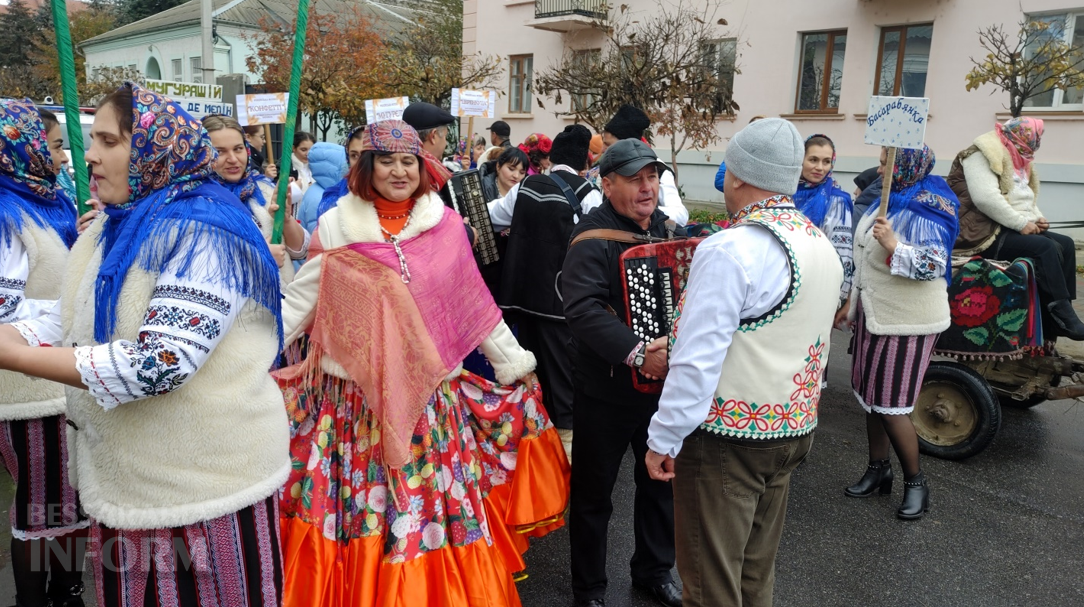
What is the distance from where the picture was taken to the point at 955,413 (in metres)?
4.91

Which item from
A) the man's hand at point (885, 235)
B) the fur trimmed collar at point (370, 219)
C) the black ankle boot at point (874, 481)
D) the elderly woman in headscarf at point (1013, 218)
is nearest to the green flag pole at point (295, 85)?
the fur trimmed collar at point (370, 219)

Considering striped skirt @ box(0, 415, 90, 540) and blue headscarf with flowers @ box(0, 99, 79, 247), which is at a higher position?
blue headscarf with flowers @ box(0, 99, 79, 247)

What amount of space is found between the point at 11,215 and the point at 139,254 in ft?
3.68

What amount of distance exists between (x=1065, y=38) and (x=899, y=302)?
502 inches

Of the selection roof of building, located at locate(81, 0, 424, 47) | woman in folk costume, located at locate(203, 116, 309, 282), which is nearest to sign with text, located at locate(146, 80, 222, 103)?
woman in folk costume, located at locate(203, 116, 309, 282)

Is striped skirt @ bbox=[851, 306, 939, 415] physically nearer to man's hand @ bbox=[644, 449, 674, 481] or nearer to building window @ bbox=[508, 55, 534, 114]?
man's hand @ bbox=[644, 449, 674, 481]

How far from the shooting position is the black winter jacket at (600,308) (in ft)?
9.51

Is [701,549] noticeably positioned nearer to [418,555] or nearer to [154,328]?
[418,555]

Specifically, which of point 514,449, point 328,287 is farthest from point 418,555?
point 328,287

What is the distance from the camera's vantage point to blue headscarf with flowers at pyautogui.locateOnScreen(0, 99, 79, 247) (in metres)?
2.65

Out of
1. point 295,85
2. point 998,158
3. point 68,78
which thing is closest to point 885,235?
point 998,158

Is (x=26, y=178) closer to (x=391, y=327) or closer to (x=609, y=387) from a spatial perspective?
(x=391, y=327)

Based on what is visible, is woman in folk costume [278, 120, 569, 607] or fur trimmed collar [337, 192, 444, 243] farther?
fur trimmed collar [337, 192, 444, 243]

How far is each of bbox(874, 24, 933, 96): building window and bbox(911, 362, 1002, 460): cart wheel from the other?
1202cm
